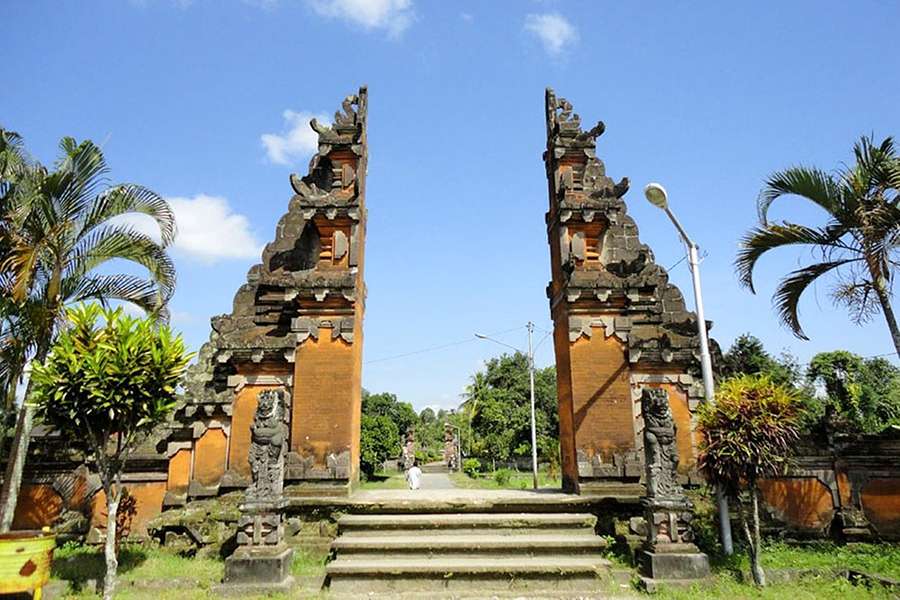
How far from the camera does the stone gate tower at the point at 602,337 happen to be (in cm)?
999

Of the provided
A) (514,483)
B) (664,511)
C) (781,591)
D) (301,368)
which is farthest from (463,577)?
(514,483)

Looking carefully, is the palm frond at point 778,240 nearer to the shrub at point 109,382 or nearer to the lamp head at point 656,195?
the lamp head at point 656,195

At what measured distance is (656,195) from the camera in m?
9.73

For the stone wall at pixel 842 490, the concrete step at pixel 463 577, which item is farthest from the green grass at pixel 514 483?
the concrete step at pixel 463 577

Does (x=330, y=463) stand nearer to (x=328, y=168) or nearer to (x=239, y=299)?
(x=239, y=299)

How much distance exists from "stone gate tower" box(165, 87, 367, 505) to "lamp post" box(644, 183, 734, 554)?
5.64m

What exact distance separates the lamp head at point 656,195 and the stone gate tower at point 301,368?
5.49 metres

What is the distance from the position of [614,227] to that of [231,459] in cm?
917

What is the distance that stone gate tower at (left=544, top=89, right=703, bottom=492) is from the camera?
9.99 m

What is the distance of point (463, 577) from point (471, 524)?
43.4 inches

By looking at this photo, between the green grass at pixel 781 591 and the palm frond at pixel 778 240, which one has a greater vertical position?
the palm frond at pixel 778 240

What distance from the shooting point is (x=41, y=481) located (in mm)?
10211

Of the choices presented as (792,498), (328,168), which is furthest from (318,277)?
(792,498)

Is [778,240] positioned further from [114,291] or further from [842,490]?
[114,291]
